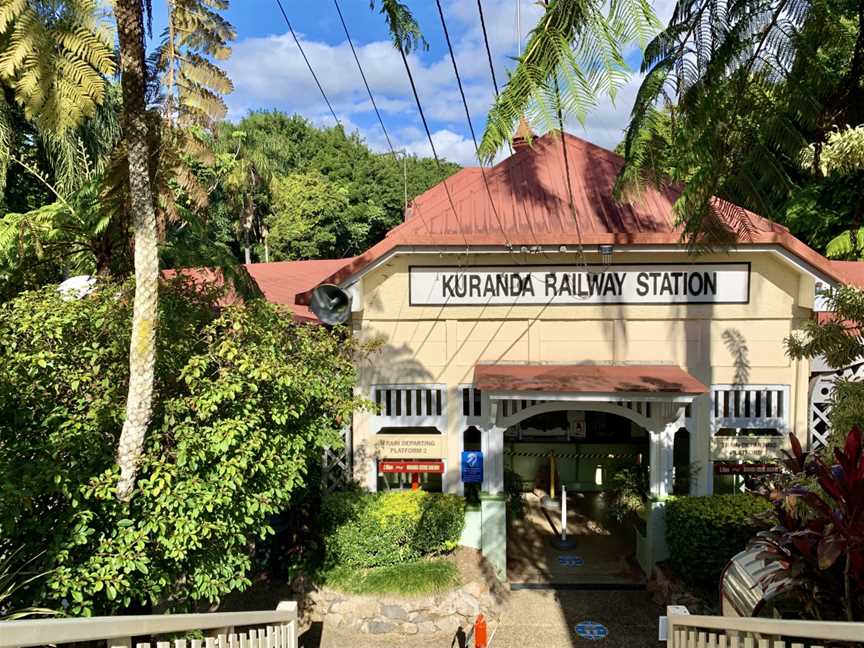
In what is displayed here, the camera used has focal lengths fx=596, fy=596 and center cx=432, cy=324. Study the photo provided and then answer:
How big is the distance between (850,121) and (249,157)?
2751 cm

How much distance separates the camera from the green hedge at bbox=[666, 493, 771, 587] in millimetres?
8258

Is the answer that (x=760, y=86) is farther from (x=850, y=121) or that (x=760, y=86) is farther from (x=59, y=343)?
(x=59, y=343)

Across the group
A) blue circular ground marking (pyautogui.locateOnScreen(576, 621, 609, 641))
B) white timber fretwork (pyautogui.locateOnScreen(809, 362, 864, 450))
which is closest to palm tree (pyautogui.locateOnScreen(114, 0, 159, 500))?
blue circular ground marking (pyautogui.locateOnScreen(576, 621, 609, 641))

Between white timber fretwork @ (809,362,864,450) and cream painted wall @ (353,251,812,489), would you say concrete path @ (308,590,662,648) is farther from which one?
white timber fretwork @ (809,362,864,450)

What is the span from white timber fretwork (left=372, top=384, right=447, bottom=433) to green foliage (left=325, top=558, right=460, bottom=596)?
2.14 meters

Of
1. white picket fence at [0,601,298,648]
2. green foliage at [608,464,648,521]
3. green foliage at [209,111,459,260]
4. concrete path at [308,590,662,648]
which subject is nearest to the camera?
white picket fence at [0,601,298,648]

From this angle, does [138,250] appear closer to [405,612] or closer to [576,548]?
[405,612]

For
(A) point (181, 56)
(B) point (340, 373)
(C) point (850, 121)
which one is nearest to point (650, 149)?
(C) point (850, 121)

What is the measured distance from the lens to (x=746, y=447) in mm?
9453

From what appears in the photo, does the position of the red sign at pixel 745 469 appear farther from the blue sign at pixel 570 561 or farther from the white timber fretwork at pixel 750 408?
the blue sign at pixel 570 561

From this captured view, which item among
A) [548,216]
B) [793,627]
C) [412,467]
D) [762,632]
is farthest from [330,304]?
[793,627]

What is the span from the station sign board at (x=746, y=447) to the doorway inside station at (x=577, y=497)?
1188 millimetres

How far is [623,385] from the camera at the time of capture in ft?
28.5

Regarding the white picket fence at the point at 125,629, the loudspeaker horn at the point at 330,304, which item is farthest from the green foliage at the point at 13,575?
the loudspeaker horn at the point at 330,304
